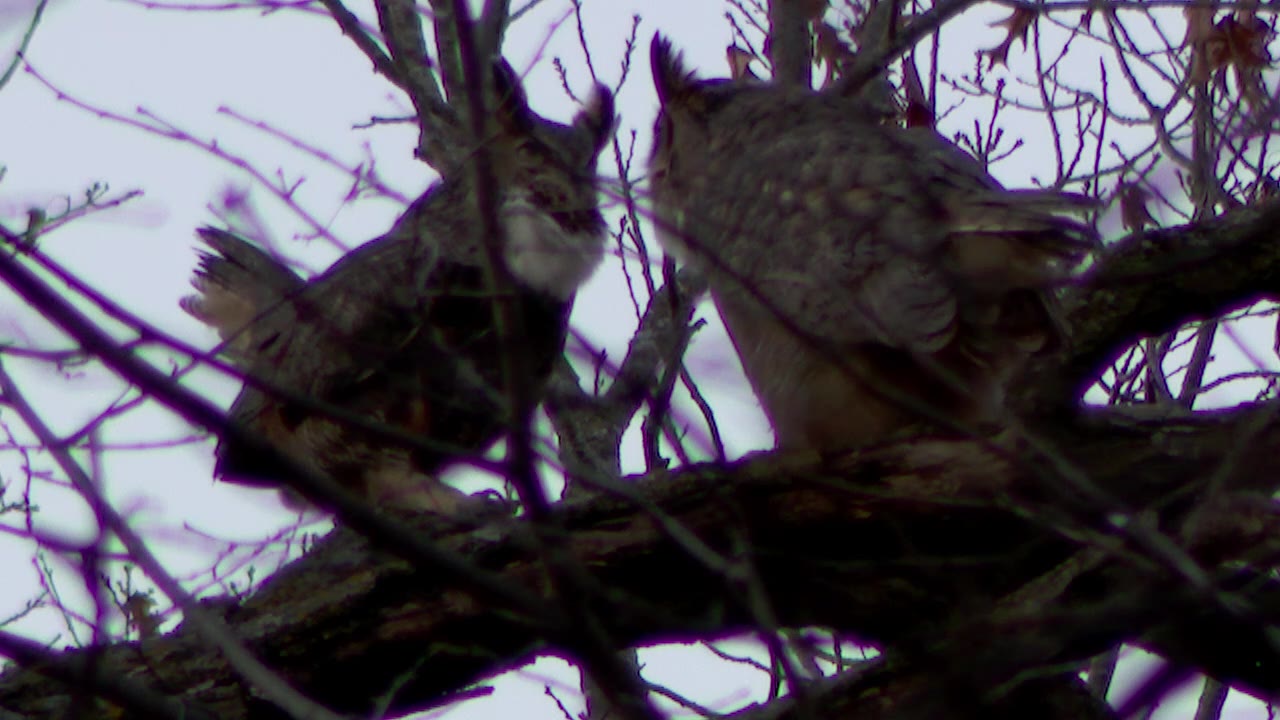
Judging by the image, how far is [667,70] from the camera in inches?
208

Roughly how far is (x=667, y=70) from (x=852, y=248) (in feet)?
5.25

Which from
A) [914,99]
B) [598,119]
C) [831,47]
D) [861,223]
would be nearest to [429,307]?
[598,119]

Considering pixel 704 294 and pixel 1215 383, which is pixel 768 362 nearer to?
pixel 704 294

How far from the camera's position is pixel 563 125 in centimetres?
519

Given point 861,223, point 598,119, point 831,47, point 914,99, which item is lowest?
point 861,223

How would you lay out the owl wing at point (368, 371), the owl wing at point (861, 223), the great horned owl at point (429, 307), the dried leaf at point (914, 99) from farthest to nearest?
1. the dried leaf at point (914, 99)
2. the great horned owl at point (429, 307)
3. the owl wing at point (368, 371)
4. the owl wing at point (861, 223)

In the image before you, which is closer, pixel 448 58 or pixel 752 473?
pixel 752 473

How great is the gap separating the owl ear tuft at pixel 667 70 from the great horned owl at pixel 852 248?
102 millimetres

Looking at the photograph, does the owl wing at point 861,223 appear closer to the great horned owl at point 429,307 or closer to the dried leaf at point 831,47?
the great horned owl at point 429,307

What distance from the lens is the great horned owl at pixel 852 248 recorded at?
3.42 m

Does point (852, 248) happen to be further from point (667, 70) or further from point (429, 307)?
point (667, 70)

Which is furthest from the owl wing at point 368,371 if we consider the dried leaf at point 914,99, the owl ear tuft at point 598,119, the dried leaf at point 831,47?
the dried leaf at point 831,47

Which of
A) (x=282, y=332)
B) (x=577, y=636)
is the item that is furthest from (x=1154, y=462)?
(x=282, y=332)

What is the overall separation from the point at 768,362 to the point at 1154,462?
1118mm
